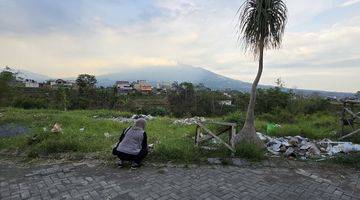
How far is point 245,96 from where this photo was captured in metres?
24.3

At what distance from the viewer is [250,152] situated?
5.90m

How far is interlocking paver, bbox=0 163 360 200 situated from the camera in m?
4.14

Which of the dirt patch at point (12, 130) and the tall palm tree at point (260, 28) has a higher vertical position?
the tall palm tree at point (260, 28)

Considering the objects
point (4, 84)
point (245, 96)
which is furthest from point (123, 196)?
point (245, 96)

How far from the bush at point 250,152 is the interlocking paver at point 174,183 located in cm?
40

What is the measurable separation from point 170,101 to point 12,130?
23.0 metres

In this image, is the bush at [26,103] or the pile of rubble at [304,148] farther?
the bush at [26,103]

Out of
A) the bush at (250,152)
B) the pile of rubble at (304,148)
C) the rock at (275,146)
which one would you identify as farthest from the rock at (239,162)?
the rock at (275,146)

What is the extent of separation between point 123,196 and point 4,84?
16.8 meters

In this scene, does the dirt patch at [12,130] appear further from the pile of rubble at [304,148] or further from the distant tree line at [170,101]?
the distant tree line at [170,101]

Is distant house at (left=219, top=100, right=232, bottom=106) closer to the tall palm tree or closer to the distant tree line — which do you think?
the distant tree line

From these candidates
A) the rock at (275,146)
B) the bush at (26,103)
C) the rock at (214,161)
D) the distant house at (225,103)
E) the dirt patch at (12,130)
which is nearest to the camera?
the rock at (214,161)

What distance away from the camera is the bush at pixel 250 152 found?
Result: 586 centimetres

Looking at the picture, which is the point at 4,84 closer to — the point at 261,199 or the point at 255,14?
the point at 255,14
